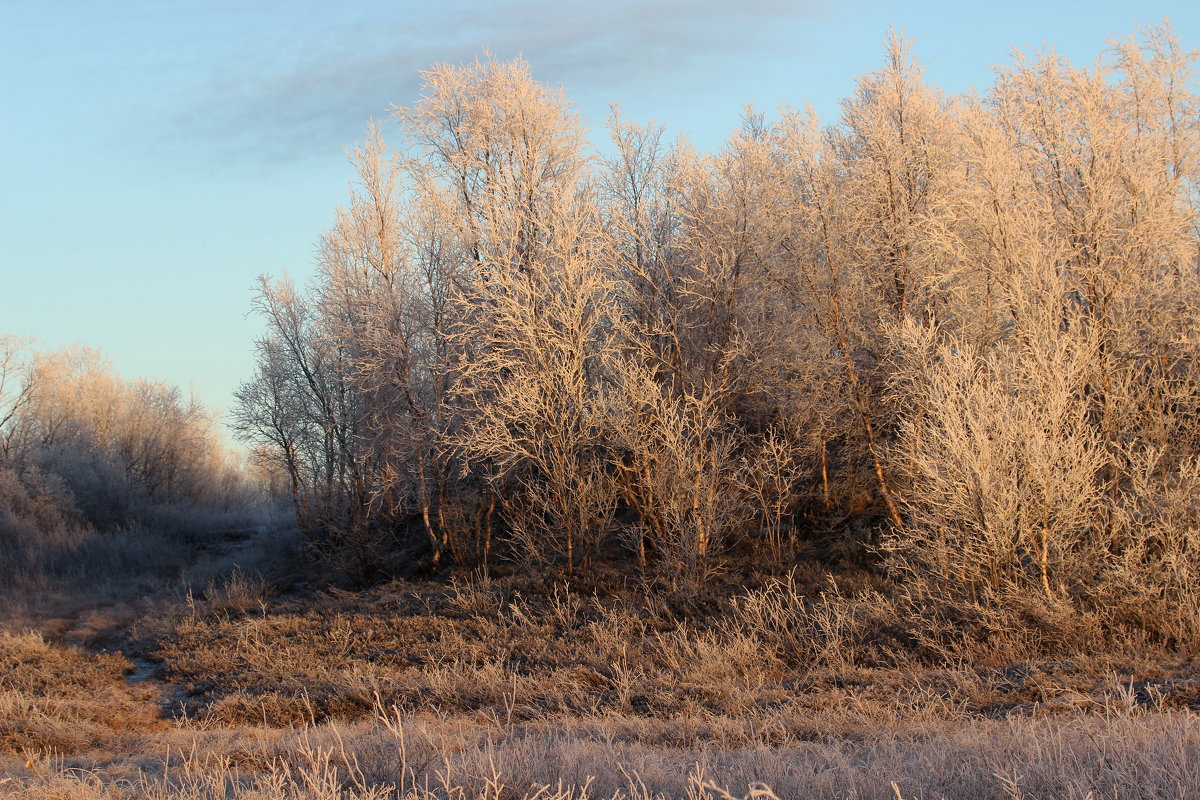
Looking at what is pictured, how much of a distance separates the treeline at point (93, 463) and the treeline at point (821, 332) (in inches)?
668

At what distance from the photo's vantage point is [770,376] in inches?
662

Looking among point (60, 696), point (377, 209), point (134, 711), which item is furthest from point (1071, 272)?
point (60, 696)

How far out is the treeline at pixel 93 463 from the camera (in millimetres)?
30297

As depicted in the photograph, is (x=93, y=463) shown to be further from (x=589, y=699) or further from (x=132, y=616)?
(x=589, y=699)

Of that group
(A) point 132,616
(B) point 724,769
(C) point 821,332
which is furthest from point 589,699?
(A) point 132,616

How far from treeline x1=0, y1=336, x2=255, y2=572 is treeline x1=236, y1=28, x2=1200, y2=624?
1696 centimetres

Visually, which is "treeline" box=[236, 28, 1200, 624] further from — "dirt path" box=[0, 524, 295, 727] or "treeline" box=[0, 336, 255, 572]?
"treeline" box=[0, 336, 255, 572]

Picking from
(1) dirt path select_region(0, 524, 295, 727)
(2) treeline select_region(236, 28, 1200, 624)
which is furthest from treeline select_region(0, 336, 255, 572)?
(2) treeline select_region(236, 28, 1200, 624)

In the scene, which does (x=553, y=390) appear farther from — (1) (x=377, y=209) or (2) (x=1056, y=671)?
(2) (x=1056, y=671)

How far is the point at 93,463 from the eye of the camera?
3628 cm

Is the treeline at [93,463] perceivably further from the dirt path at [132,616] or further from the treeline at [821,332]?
the treeline at [821,332]

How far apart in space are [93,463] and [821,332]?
3334 centimetres

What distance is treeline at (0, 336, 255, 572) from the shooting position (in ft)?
99.4

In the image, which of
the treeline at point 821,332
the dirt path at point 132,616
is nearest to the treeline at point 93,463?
the dirt path at point 132,616
